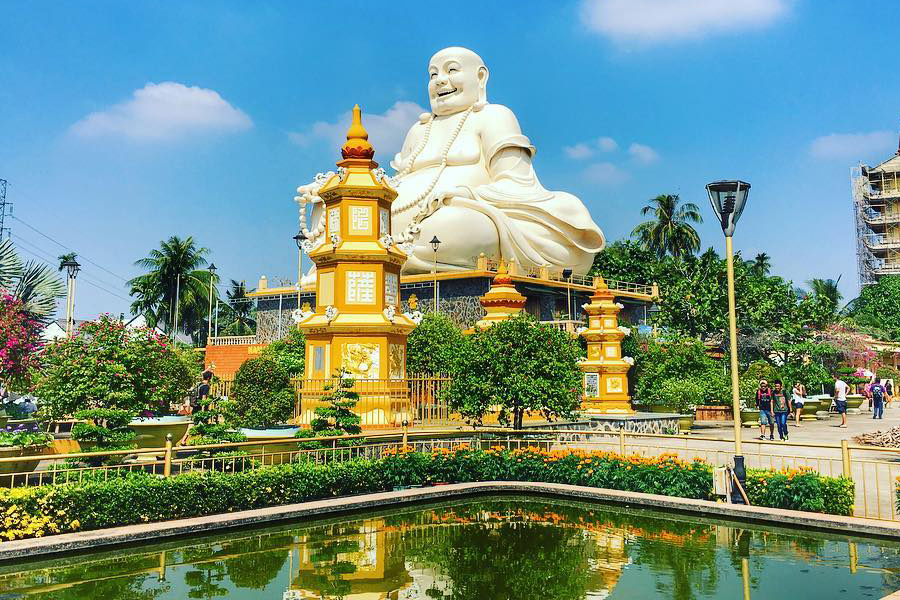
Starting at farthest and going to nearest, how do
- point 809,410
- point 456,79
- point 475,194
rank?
point 456,79 → point 475,194 → point 809,410

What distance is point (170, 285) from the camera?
50.1 meters

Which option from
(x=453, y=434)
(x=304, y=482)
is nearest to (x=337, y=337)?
(x=453, y=434)

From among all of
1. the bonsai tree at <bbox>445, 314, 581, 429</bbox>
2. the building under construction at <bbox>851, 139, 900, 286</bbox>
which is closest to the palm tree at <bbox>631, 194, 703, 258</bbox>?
the building under construction at <bbox>851, 139, 900, 286</bbox>

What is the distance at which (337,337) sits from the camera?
16.3 m

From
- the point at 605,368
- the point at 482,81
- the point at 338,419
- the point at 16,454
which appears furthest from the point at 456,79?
the point at 16,454

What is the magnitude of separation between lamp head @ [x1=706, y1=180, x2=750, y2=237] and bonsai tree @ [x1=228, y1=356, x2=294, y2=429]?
37.9ft

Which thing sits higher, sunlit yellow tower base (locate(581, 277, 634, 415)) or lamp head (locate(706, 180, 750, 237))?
lamp head (locate(706, 180, 750, 237))

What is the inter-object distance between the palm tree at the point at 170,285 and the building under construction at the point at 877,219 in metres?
52.6

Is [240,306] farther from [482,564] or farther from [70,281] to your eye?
[482,564]

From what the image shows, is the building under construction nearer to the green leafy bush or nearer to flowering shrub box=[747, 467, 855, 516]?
the green leafy bush

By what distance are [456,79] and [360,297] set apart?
23.7m

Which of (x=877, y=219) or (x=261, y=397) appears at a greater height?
(x=877, y=219)

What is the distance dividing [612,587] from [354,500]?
4966mm

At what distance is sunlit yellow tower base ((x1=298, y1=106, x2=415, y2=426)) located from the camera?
16250 mm
